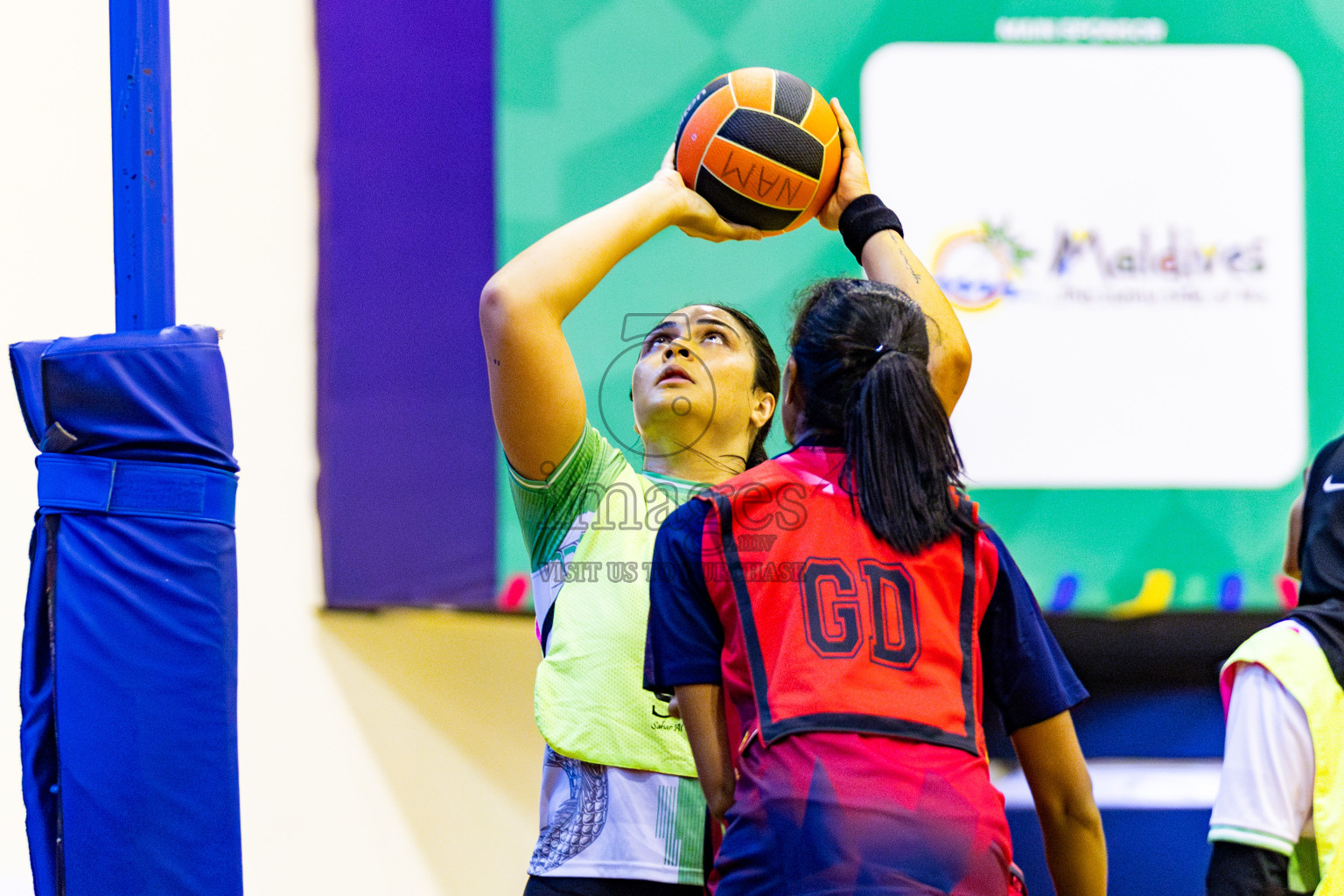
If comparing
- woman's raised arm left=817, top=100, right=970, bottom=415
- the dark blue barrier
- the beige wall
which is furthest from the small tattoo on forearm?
the beige wall

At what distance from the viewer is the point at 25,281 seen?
3264 millimetres

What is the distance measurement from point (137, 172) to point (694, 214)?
2.85 ft

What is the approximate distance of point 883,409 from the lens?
4.40 feet

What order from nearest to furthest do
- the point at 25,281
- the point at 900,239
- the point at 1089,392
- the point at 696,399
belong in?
the point at 900,239, the point at 696,399, the point at 25,281, the point at 1089,392

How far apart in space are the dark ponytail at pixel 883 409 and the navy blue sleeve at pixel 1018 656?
11cm

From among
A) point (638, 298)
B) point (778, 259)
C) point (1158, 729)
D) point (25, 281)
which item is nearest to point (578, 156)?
point (638, 298)

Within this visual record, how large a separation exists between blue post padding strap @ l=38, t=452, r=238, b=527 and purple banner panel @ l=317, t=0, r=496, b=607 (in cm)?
170

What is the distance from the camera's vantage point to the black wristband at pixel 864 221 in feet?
6.20

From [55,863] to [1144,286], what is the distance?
3.15 m

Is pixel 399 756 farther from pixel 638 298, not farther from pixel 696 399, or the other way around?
pixel 696 399

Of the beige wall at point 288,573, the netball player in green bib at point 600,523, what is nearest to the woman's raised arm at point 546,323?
the netball player in green bib at point 600,523

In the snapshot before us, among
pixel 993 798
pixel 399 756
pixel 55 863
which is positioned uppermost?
pixel 993 798

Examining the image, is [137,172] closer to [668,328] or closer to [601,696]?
[668,328]

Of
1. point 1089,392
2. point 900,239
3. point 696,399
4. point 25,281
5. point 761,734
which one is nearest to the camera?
point 761,734
